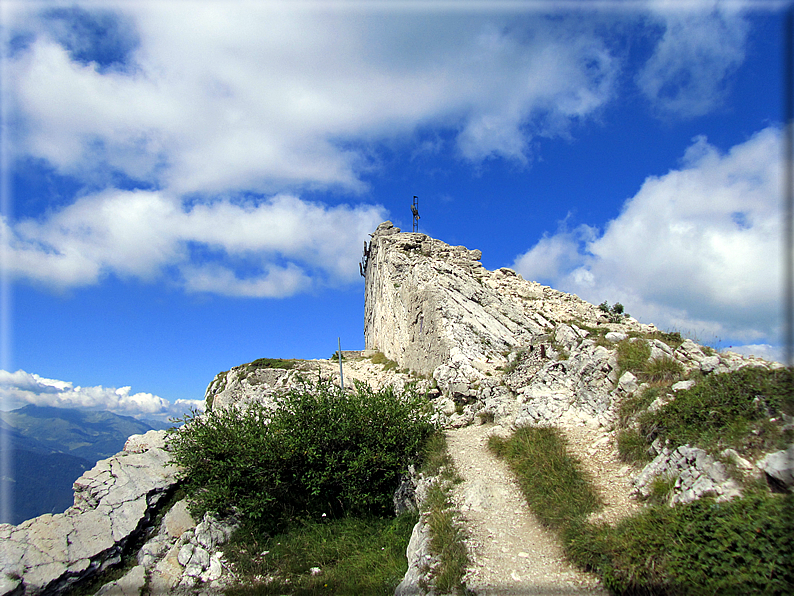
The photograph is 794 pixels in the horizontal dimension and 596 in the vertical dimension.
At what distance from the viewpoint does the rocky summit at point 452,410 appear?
11.2 m

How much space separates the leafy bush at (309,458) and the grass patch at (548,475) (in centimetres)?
323

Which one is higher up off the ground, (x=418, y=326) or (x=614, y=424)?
(x=418, y=326)

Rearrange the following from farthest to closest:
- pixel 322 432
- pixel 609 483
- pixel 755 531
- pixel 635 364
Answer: pixel 322 432
pixel 635 364
pixel 609 483
pixel 755 531

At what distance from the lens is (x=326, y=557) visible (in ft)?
37.0

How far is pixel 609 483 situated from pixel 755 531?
3928 mm

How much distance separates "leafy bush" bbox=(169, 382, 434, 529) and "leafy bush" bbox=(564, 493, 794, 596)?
6925 mm

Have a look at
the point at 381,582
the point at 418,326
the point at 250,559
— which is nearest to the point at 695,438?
the point at 381,582

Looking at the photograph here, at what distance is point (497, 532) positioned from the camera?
884 centimetres

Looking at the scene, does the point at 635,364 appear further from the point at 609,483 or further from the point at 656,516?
the point at 656,516

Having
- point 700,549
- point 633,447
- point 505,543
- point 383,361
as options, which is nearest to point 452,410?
point 633,447

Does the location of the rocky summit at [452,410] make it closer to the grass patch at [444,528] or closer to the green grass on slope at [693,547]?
the grass patch at [444,528]

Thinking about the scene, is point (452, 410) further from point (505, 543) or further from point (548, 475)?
point (505, 543)

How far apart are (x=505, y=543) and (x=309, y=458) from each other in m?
6.82

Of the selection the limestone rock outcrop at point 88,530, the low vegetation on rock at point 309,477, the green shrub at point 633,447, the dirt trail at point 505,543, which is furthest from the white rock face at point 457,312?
the limestone rock outcrop at point 88,530
